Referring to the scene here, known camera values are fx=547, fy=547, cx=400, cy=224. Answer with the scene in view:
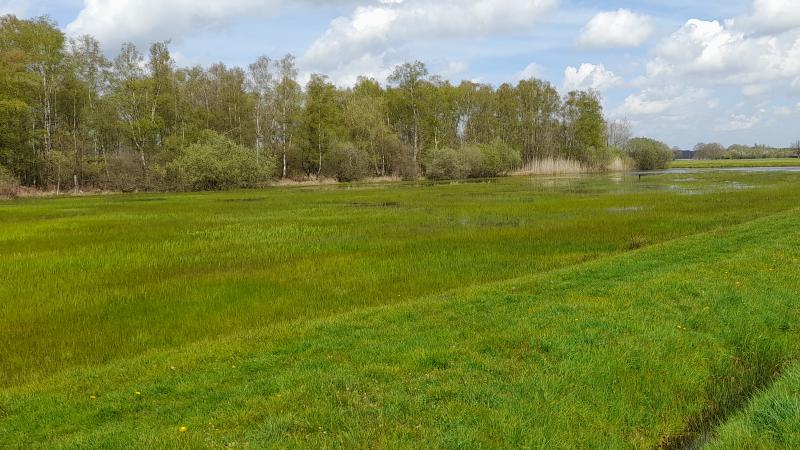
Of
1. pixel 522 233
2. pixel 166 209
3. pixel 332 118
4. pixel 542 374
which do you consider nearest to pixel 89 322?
pixel 542 374

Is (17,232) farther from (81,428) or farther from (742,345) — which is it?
(742,345)

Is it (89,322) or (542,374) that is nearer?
(542,374)

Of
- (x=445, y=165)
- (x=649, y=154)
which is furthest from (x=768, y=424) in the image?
(x=649, y=154)

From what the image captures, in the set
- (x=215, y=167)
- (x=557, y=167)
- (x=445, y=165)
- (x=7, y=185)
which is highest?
(x=445, y=165)

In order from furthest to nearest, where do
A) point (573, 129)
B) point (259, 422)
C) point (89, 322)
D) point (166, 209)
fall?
point (573, 129) → point (166, 209) → point (89, 322) → point (259, 422)

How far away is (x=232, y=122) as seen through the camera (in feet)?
284

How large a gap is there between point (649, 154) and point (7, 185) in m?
134

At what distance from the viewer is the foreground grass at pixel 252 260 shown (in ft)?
39.5

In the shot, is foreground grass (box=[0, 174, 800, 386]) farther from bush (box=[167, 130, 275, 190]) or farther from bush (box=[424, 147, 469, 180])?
bush (box=[424, 147, 469, 180])

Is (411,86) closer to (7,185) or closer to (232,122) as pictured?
(232,122)

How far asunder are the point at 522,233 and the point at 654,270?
1039 centimetres

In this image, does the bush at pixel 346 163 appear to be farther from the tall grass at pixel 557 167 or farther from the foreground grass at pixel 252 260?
the foreground grass at pixel 252 260

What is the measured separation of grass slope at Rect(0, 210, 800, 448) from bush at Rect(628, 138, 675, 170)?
141000 mm

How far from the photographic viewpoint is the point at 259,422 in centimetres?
621
